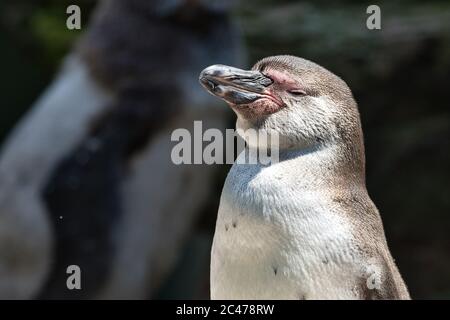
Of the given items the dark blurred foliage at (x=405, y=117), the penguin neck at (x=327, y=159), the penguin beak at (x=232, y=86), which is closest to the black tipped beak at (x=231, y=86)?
the penguin beak at (x=232, y=86)

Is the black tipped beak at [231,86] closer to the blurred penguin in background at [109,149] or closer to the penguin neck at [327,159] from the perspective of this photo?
the penguin neck at [327,159]

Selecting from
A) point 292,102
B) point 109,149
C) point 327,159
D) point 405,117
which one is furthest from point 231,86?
point 405,117

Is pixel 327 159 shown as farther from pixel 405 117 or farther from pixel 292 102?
pixel 405 117

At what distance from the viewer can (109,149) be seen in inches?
195

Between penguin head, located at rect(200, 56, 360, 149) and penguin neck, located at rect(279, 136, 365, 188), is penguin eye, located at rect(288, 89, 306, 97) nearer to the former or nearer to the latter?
penguin head, located at rect(200, 56, 360, 149)

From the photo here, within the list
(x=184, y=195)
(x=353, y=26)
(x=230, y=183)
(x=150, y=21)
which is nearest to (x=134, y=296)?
(x=184, y=195)

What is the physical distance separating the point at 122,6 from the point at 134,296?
151 cm

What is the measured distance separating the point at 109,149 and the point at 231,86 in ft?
9.68

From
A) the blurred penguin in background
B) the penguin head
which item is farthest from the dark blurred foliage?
the penguin head

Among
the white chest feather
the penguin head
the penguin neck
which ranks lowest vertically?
the white chest feather

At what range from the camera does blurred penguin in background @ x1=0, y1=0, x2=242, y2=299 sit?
488 centimetres

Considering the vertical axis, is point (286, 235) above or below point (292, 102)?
below

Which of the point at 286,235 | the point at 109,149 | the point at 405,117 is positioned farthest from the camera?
the point at 405,117

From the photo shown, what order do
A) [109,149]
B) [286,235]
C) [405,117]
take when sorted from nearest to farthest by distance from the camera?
[286,235] → [109,149] → [405,117]
